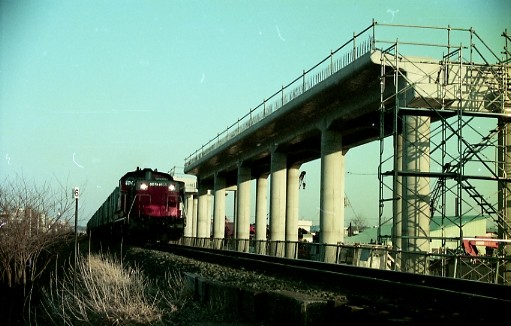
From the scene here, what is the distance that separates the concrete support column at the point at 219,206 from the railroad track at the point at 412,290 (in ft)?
115

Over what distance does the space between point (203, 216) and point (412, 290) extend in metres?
54.4

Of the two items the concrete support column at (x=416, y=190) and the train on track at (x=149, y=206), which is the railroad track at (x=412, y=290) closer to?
the concrete support column at (x=416, y=190)

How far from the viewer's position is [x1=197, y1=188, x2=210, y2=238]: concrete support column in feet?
211

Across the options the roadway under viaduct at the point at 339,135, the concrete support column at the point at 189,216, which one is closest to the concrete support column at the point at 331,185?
the roadway under viaduct at the point at 339,135

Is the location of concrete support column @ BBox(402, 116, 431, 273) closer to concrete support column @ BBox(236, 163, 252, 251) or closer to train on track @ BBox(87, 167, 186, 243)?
train on track @ BBox(87, 167, 186, 243)

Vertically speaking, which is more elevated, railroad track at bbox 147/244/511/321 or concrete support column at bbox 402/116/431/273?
concrete support column at bbox 402/116/431/273

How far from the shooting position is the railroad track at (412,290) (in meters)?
7.79

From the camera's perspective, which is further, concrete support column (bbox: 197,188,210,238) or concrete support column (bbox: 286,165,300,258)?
concrete support column (bbox: 197,188,210,238)

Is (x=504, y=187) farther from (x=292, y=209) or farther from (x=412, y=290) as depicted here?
(x=292, y=209)

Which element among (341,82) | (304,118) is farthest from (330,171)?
(341,82)

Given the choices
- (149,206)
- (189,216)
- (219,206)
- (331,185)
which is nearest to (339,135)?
(331,185)

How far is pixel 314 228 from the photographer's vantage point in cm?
15938

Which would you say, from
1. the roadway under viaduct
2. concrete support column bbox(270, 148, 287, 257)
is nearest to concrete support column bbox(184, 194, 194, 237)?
the roadway under viaduct

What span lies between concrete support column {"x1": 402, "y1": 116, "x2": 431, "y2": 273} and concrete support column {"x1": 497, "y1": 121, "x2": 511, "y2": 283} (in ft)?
8.49
